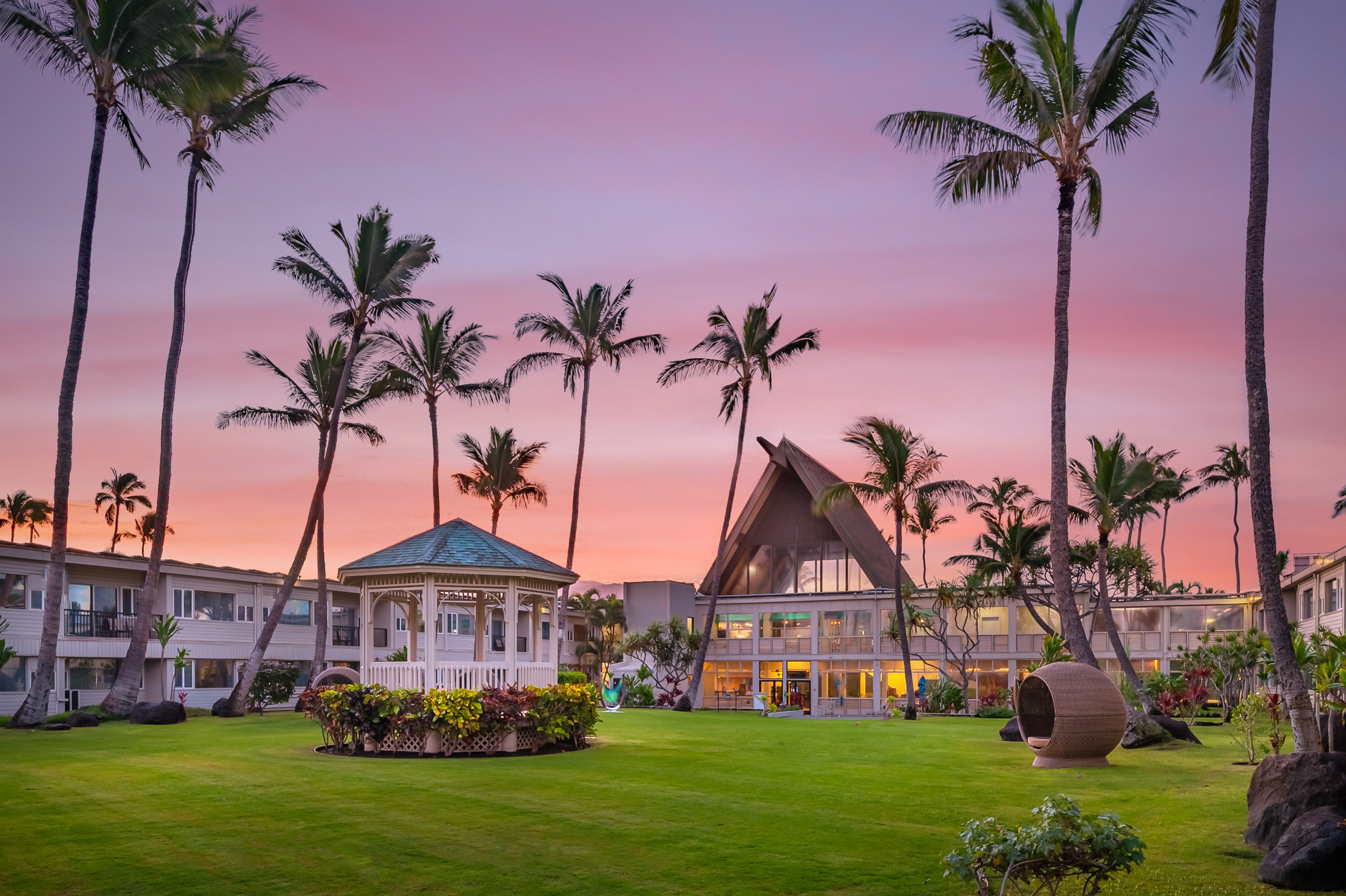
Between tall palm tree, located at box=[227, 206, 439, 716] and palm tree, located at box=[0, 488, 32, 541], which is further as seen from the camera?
palm tree, located at box=[0, 488, 32, 541]

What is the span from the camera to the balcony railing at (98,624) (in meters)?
38.1

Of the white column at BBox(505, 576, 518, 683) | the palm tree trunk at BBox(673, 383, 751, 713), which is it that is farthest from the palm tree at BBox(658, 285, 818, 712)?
the white column at BBox(505, 576, 518, 683)

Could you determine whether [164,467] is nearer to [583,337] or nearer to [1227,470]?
[583,337]

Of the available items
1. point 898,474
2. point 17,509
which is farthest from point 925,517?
point 17,509

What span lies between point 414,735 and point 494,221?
12.6m

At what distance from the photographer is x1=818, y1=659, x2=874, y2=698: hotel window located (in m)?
50.3

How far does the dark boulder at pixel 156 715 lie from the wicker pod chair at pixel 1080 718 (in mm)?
21919

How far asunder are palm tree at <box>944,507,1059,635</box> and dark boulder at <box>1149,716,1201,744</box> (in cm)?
1628

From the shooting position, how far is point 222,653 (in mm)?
Result: 44125

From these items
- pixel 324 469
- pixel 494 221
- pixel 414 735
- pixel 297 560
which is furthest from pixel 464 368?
pixel 414 735

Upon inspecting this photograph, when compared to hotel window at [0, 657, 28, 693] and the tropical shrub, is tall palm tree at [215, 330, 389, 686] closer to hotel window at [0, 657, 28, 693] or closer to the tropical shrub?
hotel window at [0, 657, 28, 693]

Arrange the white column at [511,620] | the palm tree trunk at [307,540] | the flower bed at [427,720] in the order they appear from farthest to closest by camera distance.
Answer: the palm tree trunk at [307,540] < the white column at [511,620] < the flower bed at [427,720]

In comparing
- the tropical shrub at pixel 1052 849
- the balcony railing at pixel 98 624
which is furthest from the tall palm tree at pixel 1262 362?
the balcony railing at pixel 98 624

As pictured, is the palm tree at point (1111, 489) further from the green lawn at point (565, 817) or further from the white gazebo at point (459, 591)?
the white gazebo at point (459, 591)
